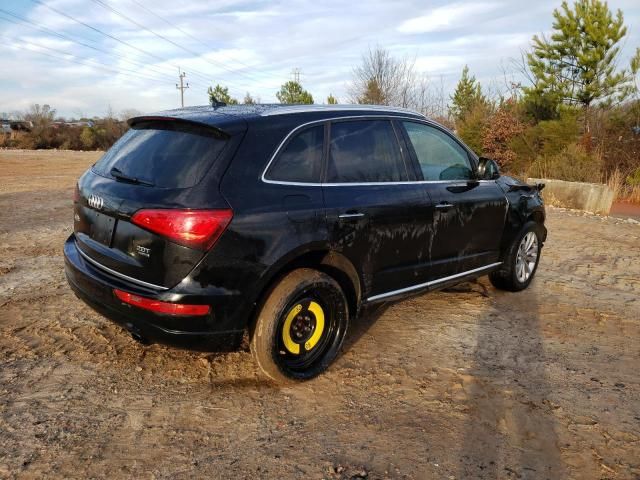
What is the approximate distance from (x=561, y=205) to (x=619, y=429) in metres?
10.1

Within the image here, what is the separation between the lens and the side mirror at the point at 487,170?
184 inches

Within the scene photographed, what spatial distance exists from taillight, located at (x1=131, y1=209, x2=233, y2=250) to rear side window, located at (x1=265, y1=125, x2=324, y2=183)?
1.59ft

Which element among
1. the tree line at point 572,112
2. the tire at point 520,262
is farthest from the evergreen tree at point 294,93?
the tire at point 520,262

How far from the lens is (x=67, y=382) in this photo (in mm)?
3328

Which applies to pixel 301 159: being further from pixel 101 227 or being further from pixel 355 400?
pixel 355 400

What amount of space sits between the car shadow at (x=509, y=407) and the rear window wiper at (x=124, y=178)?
235cm

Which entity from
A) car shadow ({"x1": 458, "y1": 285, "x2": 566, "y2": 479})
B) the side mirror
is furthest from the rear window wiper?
the side mirror

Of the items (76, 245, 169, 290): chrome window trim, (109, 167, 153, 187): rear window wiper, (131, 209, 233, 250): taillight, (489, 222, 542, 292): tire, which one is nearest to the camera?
(131, 209, 233, 250): taillight

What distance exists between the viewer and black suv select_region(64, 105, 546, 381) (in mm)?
2922

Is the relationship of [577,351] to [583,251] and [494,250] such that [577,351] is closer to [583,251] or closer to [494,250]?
[494,250]

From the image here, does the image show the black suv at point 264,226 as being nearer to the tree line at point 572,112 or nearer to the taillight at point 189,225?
the taillight at point 189,225

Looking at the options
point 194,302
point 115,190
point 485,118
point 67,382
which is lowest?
point 67,382

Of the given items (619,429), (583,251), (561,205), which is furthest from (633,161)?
(619,429)

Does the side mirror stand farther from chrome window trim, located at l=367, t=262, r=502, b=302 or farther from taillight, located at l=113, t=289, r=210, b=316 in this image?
taillight, located at l=113, t=289, r=210, b=316
